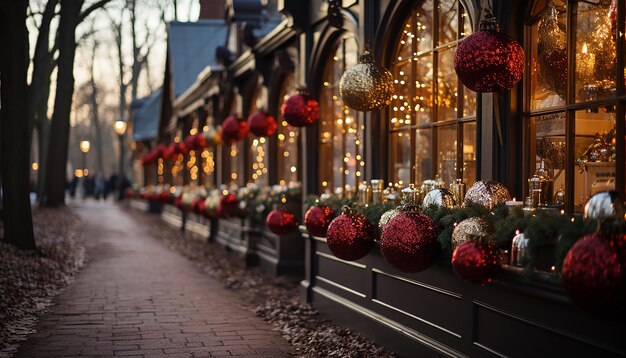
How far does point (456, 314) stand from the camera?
6582 millimetres

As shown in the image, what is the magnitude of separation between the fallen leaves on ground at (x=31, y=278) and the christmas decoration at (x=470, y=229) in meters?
4.32

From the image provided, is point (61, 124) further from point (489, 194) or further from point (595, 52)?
point (595, 52)

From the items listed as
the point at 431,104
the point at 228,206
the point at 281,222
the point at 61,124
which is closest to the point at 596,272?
the point at 431,104

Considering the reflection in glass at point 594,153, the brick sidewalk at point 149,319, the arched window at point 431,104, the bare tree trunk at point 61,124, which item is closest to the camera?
the reflection in glass at point 594,153

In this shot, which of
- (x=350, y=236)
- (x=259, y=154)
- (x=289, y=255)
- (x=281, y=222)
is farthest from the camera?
(x=259, y=154)

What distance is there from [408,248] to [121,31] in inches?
1415

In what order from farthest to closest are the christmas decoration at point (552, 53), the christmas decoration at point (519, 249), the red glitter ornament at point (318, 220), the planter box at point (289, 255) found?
the planter box at point (289, 255) → the red glitter ornament at point (318, 220) → the christmas decoration at point (552, 53) → the christmas decoration at point (519, 249)

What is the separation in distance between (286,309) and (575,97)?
556 cm

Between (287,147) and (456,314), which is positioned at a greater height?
(287,147)

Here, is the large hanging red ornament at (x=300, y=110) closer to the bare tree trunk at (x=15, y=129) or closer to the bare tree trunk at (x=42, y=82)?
the bare tree trunk at (x=15, y=129)

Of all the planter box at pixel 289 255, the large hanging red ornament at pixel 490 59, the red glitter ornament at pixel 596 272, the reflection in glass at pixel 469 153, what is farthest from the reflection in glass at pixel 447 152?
the planter box at pixel 289 255

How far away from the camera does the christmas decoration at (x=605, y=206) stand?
4406mm

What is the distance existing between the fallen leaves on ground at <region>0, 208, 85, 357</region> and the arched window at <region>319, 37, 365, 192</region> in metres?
4.17

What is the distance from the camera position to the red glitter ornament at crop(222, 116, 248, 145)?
15.8 metres
